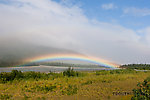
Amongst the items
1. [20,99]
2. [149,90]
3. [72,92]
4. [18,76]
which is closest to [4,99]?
[20,99]

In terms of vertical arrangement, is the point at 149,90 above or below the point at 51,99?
above

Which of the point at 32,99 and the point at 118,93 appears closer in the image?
the point at 32,99

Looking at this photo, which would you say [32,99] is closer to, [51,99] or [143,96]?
[51,99]

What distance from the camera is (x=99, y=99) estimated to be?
7.67 metres

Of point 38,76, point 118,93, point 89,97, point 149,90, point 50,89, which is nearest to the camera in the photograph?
point 149,90

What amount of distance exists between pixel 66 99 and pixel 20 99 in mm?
2210

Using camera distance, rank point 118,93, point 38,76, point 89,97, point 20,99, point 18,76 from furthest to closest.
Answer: point 38,76 < point 18,76 < point 118,93 < point 89,97 < point 20,99

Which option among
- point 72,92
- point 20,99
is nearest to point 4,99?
point 20,99

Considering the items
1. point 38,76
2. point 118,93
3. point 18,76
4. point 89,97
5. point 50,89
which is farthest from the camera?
point 38,76

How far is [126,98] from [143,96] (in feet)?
4.05

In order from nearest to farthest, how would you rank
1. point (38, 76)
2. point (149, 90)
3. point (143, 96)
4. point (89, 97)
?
point (143, 96) → point (149, 90) → point (89, 97) → point (38, 76)

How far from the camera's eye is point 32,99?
24.7 feet

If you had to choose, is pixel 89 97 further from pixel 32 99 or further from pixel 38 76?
pixel 38 76

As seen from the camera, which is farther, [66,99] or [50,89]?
[50,89]
